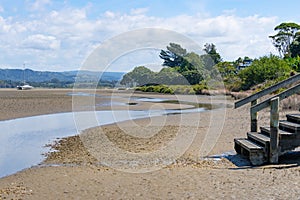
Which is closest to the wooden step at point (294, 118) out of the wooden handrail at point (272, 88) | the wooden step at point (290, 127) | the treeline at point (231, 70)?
the wooden step at point (290, 127)

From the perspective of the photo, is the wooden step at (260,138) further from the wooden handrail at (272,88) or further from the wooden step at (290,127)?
the wooden handrail at (272,88)

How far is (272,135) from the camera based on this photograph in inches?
342

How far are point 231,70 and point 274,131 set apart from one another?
67100 millimetres

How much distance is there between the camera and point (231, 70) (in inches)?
2921

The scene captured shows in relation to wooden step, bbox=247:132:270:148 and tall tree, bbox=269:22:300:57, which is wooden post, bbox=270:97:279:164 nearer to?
wooden step, bbox=247:132:270:148

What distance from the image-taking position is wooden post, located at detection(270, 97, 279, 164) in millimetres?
8648

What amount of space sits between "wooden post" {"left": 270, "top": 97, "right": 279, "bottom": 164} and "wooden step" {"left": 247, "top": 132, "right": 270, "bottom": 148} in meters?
0.16

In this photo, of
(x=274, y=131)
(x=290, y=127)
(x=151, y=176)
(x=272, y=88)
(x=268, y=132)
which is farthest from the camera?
(x=272, y=88)

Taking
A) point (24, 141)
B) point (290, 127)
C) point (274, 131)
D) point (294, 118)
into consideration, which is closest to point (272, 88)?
point (294, 118)

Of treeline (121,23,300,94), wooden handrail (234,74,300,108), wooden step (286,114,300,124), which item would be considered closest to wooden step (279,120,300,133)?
wooden step (286,114,300,124)

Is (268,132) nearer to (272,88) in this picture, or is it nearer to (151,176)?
(272,88)

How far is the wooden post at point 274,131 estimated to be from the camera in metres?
8.65

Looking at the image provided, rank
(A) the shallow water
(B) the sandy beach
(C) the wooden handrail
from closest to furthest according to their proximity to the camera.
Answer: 1. (B) the sandy beach
2. (C) the wooden handrail
3. (A) the shallow water

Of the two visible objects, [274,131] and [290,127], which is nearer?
[274,131]
